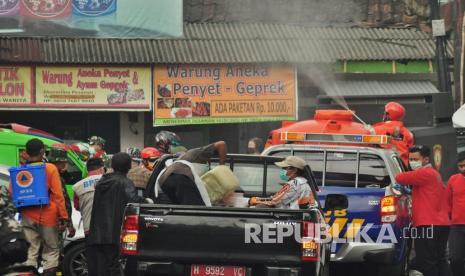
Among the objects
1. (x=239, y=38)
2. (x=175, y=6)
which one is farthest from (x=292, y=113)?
(x=175, y=6)

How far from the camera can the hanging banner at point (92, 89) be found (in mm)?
19984

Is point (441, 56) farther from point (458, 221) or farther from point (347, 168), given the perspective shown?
point (458, 221)

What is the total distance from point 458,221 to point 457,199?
0.25 m

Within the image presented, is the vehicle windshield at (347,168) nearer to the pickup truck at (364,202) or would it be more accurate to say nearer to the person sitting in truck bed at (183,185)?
the pickup truck at (364,202)

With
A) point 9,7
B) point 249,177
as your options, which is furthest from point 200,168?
point 9,7

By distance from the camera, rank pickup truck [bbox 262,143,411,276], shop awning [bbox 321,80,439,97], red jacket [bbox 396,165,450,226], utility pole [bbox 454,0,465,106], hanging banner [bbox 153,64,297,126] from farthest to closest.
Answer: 1. shop awning [bbox 321,80,439,97]
2. hanging banner [bbox 153,64,297,126]
3. utility pole [bbox 454,0,465,106]
4. red jacket [bbox 396,165,450,226]
5. pickup truck [bbox 262,143,411,276]

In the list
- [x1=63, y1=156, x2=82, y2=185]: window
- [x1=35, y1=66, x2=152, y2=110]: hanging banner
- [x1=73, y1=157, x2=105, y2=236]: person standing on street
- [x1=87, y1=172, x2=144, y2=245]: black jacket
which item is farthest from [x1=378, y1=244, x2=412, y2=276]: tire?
[x1=35, y1=66, x2=152, y2=110]: hanging banner

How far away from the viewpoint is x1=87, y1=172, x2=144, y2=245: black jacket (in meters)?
9.29

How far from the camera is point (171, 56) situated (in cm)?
2041

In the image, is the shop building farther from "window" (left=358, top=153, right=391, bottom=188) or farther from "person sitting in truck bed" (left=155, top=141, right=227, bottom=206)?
"person sitting in truck bed" (left=155, top=141, right=227, bottom=206)

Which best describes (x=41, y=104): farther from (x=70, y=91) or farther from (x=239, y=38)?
(x=239, y=38)

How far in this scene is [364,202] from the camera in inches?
416

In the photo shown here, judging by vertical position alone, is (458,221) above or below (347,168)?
below

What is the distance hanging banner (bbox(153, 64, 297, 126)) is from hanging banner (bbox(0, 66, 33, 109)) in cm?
260
